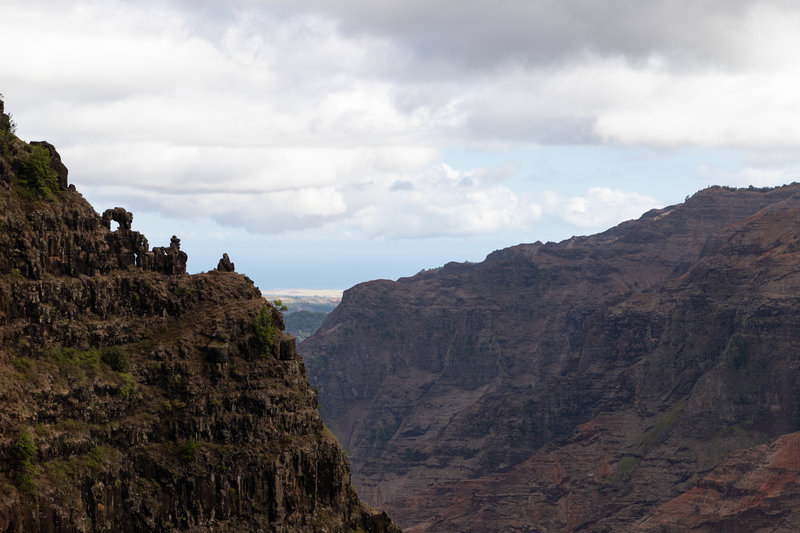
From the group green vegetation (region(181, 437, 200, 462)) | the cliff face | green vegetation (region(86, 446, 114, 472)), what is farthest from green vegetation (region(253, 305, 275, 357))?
green vegetation (region(86, 446, 114, 472))

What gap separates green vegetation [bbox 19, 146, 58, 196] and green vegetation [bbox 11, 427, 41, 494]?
65.0ft

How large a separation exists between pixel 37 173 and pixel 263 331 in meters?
22.0

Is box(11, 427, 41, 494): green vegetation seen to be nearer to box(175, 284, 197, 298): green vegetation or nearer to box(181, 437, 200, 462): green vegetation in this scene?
box(181, 437, 200, 462): green vegetation

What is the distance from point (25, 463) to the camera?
70438mm

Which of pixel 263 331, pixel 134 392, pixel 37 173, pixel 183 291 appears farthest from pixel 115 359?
pixel 37 173

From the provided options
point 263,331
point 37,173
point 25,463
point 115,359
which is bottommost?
point 25,463

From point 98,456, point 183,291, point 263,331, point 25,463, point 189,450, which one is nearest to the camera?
point 25,463

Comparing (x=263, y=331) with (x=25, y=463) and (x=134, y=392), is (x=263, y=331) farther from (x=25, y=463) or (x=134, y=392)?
(x=25, y=463)

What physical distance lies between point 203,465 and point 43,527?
1404 centimetres

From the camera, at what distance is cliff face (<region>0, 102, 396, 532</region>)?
73625 mm

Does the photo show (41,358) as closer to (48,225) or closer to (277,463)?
(48,225)

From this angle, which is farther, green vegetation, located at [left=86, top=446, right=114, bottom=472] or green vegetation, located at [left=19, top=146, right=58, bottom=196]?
green vegetation, located at [left=19, top=146, right=58, bottom=196]

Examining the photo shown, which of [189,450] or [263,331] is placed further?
[263,331]

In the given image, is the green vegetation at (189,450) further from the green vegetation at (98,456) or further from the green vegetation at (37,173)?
the green vegetation at (37,173)
